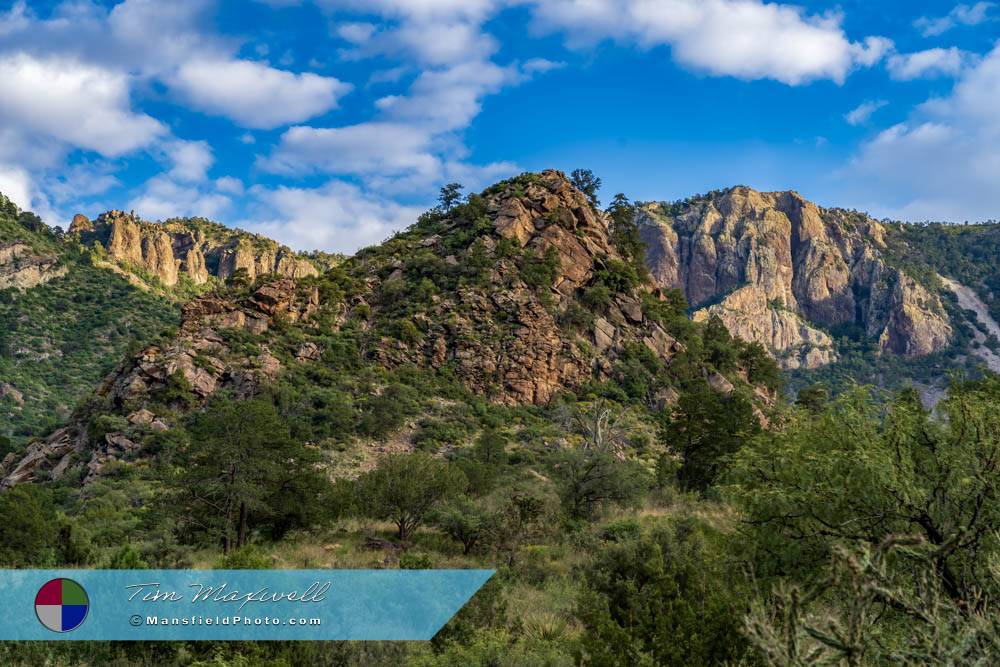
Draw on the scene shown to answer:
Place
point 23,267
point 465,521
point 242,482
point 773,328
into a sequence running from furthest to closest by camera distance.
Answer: point 773,328
point 23,267
point 242,482
point 465,521

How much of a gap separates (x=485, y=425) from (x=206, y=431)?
2445cm

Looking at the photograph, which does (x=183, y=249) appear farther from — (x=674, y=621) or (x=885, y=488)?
(x=885, y=488)

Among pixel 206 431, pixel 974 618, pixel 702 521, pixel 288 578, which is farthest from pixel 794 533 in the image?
pixel 206 431

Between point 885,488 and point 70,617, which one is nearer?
point 885,488

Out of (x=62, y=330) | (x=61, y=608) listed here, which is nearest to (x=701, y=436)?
(x=61, y=608)

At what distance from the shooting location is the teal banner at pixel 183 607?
23.5 ft

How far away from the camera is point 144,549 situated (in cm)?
1323

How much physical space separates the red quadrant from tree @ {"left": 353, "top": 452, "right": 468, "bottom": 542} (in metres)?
10.8

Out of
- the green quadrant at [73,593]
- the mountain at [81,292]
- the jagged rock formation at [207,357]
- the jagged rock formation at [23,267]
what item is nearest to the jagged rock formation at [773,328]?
the mountain at [81,292]

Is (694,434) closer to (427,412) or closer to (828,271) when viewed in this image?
(427,412)

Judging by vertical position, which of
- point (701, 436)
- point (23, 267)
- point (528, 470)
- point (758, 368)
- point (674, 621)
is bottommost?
point (528, 470)

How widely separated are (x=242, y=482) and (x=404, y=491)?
492cm

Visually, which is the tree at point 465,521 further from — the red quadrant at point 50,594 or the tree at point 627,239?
the tree at point 627,239

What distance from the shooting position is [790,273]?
16712cm
